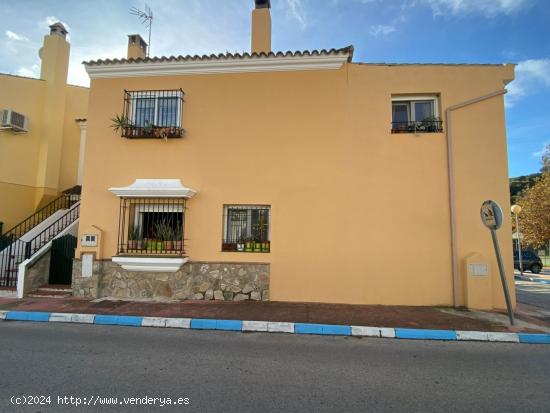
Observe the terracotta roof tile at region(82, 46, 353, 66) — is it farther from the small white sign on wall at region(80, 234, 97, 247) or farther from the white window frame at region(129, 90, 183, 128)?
the small white sign on wall at region(80, 234, 97, 247)

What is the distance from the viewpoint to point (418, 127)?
25.9 feet

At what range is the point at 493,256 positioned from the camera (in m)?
7.32

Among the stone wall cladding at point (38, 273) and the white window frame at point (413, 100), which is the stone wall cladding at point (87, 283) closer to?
the stone wall cladding at point (38, 273)

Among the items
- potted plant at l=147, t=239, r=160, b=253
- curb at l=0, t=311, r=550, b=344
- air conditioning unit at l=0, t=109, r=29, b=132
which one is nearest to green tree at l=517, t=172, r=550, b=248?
curb at l=0, t=311, r=550, b=344

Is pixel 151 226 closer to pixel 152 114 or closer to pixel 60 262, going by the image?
pixel 152 114

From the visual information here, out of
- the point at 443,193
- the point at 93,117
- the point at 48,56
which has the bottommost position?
the point at 443,193

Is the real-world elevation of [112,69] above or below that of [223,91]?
above

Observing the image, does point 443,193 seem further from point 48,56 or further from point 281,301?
point 48,56

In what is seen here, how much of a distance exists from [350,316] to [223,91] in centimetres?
623

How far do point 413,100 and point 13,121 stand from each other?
42.2ft

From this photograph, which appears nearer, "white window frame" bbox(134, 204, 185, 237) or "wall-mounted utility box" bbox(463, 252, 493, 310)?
"wall-mounted utility box" bbox(463, 252, 493, 310)

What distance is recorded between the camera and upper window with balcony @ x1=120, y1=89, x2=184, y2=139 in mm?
8195

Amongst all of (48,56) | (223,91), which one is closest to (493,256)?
(223,91)

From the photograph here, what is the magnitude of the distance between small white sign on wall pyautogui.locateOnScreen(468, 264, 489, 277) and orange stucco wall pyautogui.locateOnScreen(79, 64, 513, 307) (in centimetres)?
41
